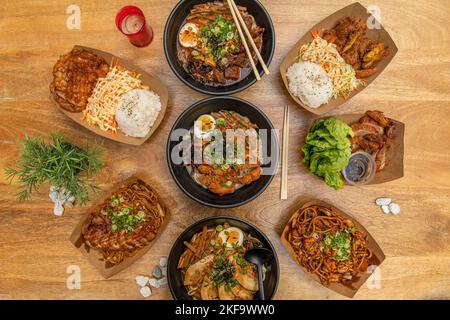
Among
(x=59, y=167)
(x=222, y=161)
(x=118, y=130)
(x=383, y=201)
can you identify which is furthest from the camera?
(x=383, y=201)

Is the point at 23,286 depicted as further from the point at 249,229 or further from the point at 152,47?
the point at 152,47

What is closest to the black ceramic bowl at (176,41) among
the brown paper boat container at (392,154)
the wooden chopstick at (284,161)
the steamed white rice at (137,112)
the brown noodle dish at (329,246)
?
the steamed white rice at (137,112)

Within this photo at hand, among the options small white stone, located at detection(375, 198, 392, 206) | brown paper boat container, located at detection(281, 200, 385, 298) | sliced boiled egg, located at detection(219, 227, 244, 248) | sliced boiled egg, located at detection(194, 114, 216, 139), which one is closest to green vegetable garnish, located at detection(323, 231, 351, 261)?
brown paper boat container, located at detection(281, 200, 385, 298)

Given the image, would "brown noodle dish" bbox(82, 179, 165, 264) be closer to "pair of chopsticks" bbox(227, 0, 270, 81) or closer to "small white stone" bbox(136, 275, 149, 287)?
"small white stone" bbox(136, 275, 149, 287)

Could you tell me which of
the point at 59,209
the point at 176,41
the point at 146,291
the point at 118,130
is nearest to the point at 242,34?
the point at 176,41

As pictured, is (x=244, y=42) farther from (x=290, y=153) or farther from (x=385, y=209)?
(x=385, y=209)

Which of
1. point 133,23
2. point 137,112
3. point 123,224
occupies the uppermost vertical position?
point 133,23

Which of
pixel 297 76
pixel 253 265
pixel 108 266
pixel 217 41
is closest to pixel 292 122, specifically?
pixel 297 76
